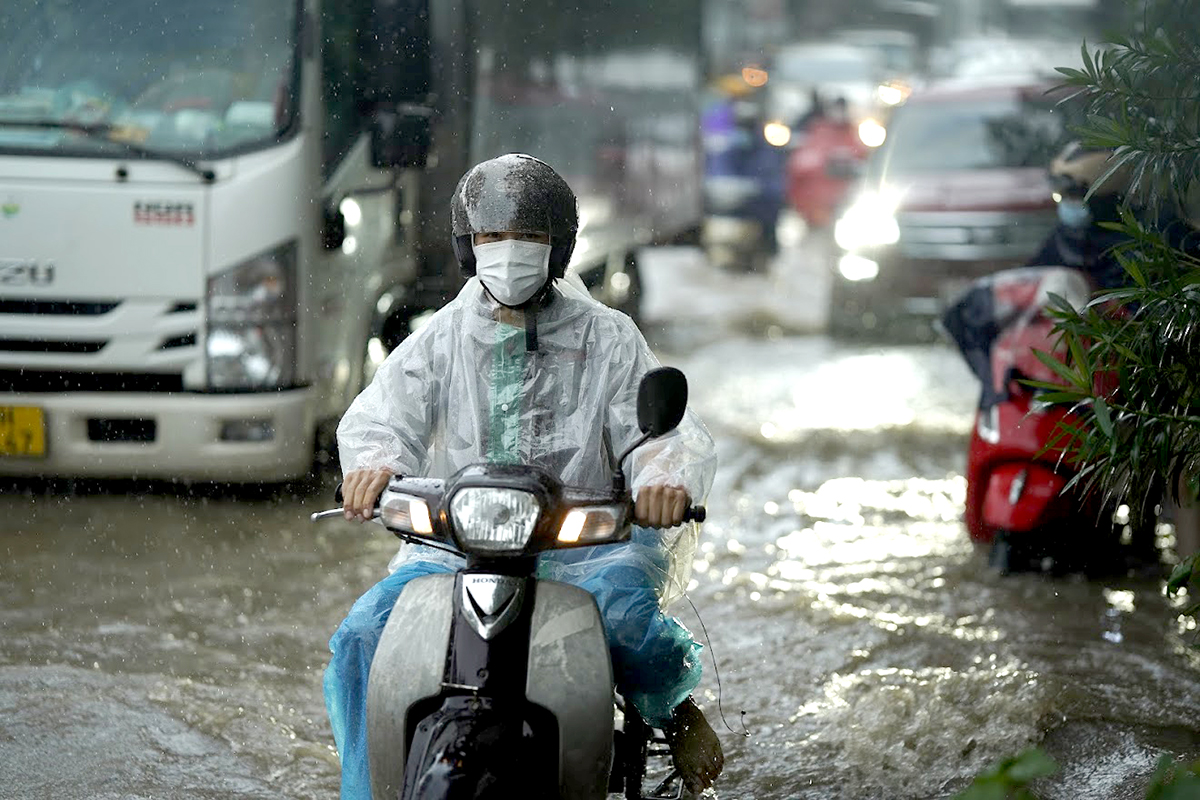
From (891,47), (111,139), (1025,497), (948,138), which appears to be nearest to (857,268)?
(948,138)

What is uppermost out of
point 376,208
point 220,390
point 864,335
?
point 376,208

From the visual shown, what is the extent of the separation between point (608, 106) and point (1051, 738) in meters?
6.91

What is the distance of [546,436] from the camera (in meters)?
3.58

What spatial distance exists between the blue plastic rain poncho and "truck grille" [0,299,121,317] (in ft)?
12.7

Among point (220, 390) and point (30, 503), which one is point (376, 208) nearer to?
point (220, 390)

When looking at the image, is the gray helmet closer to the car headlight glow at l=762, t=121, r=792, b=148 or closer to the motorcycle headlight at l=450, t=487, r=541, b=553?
the motorcycle headlight at l=450, t=487, r=541, b=553

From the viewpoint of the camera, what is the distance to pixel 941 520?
763cm

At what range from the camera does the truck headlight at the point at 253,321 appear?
7051 mm

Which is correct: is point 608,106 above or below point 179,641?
above

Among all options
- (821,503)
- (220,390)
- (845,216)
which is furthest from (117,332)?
(845,216)

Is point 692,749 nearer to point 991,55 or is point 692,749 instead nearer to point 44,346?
point 44,346

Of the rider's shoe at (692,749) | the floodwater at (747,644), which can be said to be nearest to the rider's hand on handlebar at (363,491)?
the rider's shoe at (692,749)

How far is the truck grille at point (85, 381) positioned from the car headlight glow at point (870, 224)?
21.7ft

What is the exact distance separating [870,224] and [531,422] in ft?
30.3
